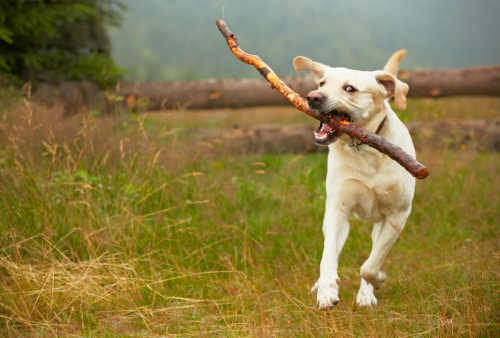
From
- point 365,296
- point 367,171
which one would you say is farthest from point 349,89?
point 365,296

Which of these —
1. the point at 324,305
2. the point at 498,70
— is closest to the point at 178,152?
the point at 324,305

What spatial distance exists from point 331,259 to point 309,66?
4.87ft

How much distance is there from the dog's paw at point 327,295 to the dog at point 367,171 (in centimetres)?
22

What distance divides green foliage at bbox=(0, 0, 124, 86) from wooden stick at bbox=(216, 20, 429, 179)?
10.7 feet

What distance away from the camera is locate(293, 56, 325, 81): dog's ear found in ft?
15.4

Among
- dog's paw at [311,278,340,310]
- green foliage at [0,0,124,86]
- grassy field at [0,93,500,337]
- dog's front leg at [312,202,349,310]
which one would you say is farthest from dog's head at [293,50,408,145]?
green foliage at [0,0,124,86]

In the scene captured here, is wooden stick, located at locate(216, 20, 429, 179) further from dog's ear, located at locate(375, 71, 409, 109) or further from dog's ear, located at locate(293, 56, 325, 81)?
dog's ear, located at locate(375, 71, 409, 109)

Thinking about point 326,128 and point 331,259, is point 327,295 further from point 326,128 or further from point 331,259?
point 326,128

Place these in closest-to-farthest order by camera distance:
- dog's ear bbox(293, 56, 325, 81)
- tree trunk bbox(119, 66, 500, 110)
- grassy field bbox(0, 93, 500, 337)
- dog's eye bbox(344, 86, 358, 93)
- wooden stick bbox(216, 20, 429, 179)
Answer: wooden stick bbox(216, 20, 429, 179) → grassy field bbox(0, 93, 500, 337) → dog's eye bbox(344, 86, 358, 93) → dog's ear bbox(293, 56, 325, 81) → tree trunk bbox(119, 66, 500, 110)

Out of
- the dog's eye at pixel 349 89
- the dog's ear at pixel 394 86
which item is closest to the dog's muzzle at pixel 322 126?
the dog's eye at pixel 349 89

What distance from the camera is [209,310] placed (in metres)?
4.11

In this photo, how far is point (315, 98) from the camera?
13.1ft

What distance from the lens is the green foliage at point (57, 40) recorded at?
7.80 meters

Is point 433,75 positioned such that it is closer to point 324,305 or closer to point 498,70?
point 498,70
